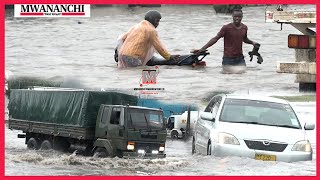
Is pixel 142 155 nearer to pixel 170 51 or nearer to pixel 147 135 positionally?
pixel 147 135

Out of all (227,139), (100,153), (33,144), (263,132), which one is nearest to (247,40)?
(263,132)

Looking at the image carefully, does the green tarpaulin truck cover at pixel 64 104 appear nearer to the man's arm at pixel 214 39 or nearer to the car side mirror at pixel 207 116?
the car side mirror at pixel 207 116

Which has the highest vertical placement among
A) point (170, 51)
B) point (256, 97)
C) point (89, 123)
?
point (170, 51)

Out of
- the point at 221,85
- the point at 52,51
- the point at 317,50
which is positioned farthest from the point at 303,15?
the point at 52,51

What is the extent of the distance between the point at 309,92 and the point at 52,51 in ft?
12.6

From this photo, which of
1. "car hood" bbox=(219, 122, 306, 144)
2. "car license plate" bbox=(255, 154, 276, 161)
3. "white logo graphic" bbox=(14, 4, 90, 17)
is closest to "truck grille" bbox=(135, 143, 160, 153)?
"car hood" bbox=(219, 122, 306, 144)

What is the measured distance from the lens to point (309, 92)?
43.7 feet

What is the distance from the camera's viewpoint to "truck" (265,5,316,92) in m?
13.0

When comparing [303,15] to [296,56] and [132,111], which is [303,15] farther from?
[132,111]

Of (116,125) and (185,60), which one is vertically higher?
(185,60)

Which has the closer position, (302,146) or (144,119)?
(302,146)

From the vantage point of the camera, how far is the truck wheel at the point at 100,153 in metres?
18.2

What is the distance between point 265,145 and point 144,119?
5.44 meters

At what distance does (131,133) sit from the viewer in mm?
18141
